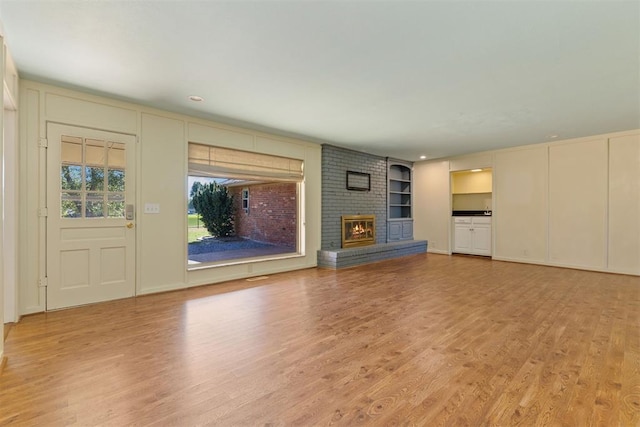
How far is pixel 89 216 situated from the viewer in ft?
12.3

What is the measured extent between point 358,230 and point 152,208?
439 cm

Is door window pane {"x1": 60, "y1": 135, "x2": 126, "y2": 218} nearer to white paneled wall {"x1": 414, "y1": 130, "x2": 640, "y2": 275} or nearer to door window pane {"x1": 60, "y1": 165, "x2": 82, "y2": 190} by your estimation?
door window pane {"x1": 60, "y1": 165, "x2": 82, "y2": 190}

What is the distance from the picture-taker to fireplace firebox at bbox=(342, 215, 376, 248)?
6.88 m

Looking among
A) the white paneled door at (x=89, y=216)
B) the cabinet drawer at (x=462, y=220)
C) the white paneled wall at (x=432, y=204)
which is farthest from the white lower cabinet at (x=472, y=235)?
the white paneled door at (x=89, y=216)

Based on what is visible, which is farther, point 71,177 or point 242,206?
point 242,206

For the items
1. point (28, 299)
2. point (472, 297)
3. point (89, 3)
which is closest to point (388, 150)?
point (472, 297)

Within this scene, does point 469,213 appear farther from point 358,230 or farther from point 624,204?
point 358,230

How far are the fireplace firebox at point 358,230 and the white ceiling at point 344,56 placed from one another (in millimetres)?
2853

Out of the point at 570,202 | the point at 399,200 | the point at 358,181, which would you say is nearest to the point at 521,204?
the point at 570,202

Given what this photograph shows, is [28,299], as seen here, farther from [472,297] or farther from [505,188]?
[505,188]

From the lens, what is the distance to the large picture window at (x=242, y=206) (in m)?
5.01

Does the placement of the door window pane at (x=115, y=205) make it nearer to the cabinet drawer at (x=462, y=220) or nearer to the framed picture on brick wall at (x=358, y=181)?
the framed picture on brick wall at (x=358, y=181)

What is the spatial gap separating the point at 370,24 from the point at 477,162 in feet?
20.1

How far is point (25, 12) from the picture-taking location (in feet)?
→ 7.17
